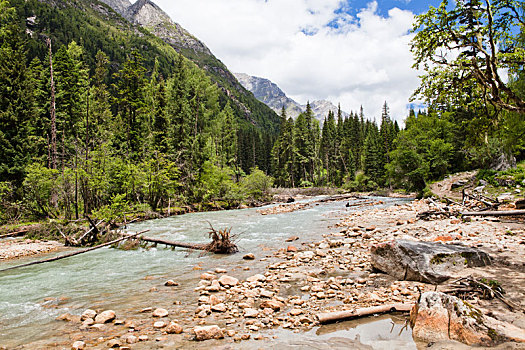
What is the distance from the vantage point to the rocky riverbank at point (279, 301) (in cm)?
415

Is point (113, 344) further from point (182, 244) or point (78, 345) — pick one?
point (182, 244)

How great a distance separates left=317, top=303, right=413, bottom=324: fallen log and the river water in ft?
0.39

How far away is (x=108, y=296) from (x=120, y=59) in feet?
429

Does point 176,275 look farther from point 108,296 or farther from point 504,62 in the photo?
point 504,62

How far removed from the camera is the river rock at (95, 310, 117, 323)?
16.0 ft

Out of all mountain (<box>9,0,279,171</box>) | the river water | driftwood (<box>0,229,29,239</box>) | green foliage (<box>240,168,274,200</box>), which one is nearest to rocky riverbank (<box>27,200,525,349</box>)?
the river water

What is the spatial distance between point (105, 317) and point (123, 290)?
72.4 inches

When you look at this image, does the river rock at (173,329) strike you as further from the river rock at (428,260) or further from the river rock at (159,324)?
the river rock at (428,260)

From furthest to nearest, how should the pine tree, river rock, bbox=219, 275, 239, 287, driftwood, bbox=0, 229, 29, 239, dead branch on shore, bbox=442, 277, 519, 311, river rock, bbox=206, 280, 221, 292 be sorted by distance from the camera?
the pine tree
driftwood, bbox=0, 229, 29, 239
river rock, bbox=219, 275, 239, 287
river rock, bbox=206, 280, 221, 292
dead branch on shore, bbox=442, 277, 519, 311

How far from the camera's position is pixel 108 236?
12656mm

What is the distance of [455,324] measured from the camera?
3482 millimetres

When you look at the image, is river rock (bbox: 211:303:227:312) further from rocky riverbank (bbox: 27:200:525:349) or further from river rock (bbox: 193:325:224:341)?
river rock (bbox: 193:325:224:341)

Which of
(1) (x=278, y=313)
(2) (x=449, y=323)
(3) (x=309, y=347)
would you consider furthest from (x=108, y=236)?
(2) (x=449, y=323)

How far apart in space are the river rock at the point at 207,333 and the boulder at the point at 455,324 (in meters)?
2.92
